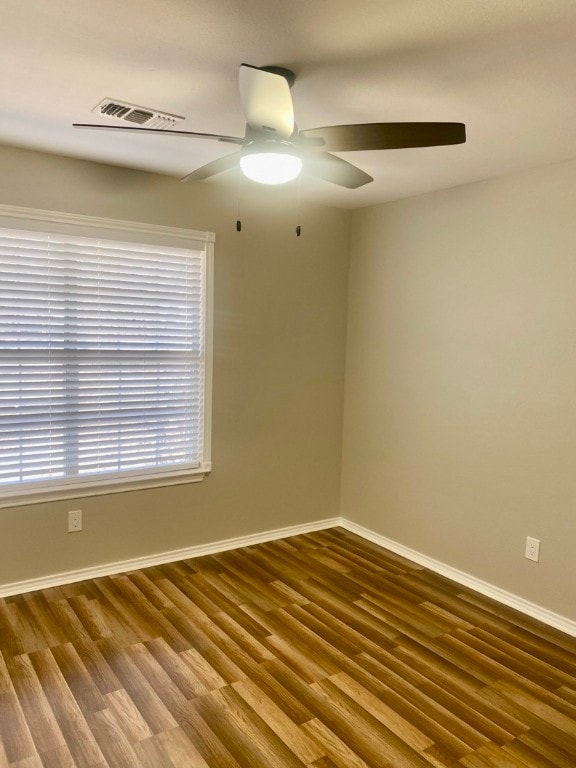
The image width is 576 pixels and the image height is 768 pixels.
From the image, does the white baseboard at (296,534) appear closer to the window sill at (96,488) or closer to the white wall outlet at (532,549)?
the white wall outlet at (532,549)

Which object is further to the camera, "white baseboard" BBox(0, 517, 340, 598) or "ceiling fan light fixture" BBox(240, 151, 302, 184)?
"white baseboard" BBox(0, 517, 340, 598)

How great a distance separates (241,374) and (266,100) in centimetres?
230

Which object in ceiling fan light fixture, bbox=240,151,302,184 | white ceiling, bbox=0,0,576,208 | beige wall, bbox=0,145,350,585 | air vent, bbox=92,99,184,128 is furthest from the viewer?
beige wall, bbox=0,145,350,585

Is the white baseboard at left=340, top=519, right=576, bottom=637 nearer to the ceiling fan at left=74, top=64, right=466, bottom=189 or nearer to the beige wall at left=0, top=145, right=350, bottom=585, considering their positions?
the beige wall at left=0, top=145, right=350, bottom=585

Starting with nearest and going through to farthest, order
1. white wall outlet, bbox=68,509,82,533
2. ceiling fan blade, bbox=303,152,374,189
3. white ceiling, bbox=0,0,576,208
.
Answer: white ceiling, bbox=0,0,576,208 < ceiling fan blade, bbox=303,152,374,189 < white wall outlet, bbox=68,509,82,533

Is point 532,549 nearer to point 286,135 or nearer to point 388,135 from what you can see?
point 388,135

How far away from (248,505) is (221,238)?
189 cm

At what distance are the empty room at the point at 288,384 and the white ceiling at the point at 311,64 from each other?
14 millimetres

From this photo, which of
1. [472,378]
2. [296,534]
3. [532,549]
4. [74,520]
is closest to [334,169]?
[472,378]

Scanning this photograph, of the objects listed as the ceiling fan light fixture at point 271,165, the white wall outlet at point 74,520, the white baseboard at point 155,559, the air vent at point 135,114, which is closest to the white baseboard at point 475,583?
the white baseboard at point 155,559

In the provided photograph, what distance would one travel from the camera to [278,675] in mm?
2561

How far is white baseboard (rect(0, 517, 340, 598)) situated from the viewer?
3299 mm

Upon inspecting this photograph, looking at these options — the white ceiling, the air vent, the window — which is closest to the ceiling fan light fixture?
the white ceiling

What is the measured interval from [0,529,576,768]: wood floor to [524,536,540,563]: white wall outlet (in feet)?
1.12
